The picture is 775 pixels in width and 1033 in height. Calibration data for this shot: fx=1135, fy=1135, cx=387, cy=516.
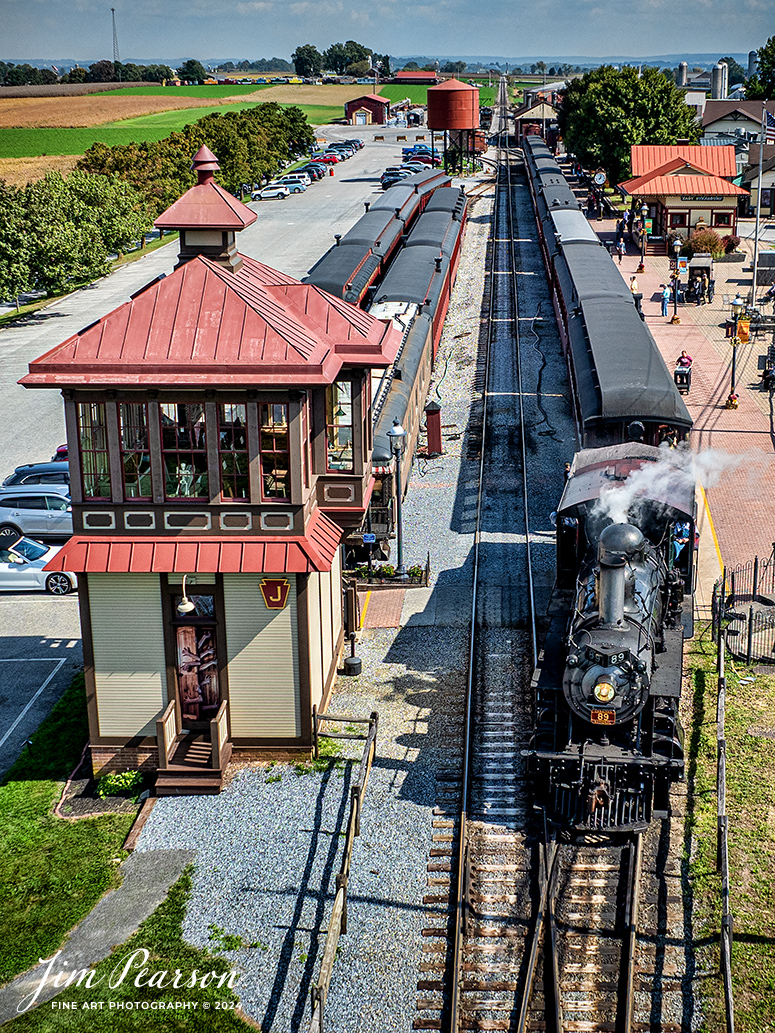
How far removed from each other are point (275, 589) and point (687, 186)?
159ft

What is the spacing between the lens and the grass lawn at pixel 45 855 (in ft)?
47.2

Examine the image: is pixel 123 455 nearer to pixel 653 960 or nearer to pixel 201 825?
pixel 201 825

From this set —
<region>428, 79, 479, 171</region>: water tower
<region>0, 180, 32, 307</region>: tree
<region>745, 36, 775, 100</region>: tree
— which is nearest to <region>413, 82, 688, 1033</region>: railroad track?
<region>0, 180, 32, 307</region>: tree

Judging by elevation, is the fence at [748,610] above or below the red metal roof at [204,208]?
below

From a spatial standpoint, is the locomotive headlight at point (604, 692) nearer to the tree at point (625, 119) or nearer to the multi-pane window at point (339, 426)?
the multi-pane window at point (339, 426)

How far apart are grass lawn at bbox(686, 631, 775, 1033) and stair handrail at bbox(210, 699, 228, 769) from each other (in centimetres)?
697

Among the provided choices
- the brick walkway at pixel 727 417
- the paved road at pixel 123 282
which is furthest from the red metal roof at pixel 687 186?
the paved road at pixel 123 282

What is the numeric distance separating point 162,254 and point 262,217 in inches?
455

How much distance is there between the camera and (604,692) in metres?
15.0

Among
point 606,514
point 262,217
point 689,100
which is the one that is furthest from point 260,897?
point 689,100

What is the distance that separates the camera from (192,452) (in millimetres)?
17000

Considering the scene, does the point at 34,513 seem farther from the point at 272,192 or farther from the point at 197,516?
the point at 272,192

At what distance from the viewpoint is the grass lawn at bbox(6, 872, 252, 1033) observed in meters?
12.8

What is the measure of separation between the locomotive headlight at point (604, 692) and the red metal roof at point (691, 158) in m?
53.9
